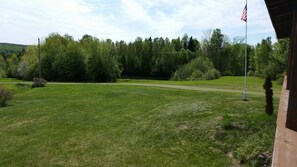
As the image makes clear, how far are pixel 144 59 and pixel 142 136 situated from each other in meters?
60.2

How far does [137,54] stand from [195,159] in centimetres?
6337

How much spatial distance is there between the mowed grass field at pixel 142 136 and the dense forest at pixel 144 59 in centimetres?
2583

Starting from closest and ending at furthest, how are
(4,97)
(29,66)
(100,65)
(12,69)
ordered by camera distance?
1. (4,97)
2. (100,65)
3. (29,66)
4. (12,69)

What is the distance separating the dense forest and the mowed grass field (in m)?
25.8

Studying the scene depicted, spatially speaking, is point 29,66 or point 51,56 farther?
point 29,66

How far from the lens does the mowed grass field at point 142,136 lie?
399 inches

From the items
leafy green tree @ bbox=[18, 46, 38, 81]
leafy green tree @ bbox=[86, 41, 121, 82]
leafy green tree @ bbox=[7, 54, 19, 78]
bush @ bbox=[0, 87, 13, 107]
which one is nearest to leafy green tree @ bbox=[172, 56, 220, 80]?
leafy green tree @ bbox=[86, 41, 121, 82]

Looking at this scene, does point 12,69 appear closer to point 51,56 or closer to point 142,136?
point 51,56

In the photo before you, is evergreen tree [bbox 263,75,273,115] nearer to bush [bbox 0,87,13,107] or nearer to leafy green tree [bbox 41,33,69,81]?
bush [bbox 0,87,13,107]

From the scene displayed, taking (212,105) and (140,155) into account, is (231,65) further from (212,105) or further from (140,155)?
(140,155)

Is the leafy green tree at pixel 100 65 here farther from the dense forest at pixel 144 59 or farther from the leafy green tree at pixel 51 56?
the leafy green tree at pixel 51 56

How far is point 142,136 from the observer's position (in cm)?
1255

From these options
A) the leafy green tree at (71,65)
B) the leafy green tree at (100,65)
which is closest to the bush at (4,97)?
the leafy green tree at (100,65)

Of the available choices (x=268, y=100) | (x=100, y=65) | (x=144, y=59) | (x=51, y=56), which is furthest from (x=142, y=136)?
(x=144, y=59)
